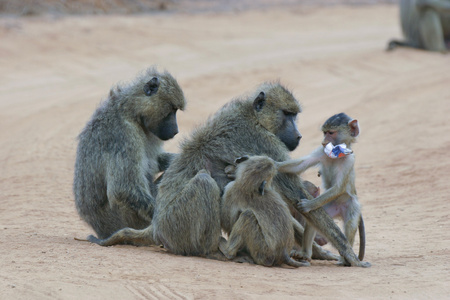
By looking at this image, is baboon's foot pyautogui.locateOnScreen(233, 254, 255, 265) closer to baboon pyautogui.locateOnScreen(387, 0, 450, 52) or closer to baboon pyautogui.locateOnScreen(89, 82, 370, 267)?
baboon pyautogui.locateOnScreen(89, 82, 370, 267)

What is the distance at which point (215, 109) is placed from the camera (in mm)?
14383

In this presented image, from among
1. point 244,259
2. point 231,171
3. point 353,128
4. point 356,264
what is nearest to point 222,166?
point 231,171

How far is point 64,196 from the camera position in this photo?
381 inches

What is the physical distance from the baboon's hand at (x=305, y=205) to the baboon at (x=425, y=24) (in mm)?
13165

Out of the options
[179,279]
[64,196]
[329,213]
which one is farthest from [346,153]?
→ [64,196]

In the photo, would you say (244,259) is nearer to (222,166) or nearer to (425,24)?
(222,166)

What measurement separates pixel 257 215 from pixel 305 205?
0.50 metres

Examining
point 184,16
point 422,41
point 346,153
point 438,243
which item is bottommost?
point 438,243

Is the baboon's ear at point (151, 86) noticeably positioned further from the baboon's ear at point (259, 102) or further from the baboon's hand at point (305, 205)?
the baboon's hand at point (305, 205)

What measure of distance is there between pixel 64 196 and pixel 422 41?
41.2ft

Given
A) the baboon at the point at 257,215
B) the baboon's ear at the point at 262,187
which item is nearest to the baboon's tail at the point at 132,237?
the baboon at the point at 257,215

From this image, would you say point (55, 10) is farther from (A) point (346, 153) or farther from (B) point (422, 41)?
(A) point (346, 153)

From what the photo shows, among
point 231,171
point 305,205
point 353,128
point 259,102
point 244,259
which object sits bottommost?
point 244,259

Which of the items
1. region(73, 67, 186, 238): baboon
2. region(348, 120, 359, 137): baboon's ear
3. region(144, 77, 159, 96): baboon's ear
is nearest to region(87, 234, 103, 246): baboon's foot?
region(73, 67, 186, 238): baboon
